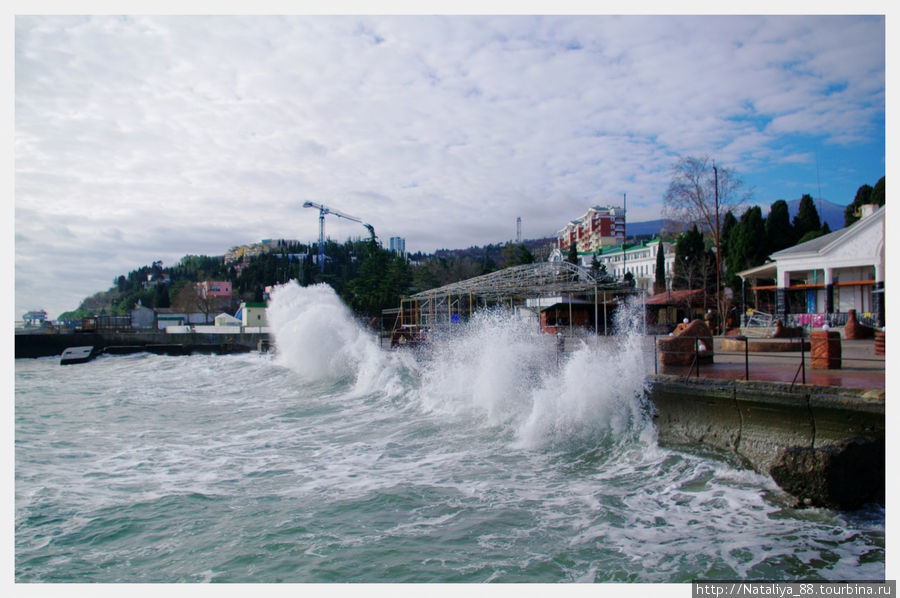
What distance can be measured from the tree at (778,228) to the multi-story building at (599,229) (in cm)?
7149

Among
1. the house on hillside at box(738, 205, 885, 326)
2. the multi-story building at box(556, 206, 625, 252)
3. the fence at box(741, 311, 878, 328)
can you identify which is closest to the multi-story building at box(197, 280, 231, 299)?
the multi-story building at box(556, 206, 625, 252)

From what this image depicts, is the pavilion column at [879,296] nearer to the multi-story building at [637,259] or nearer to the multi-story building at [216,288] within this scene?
the multi-story building at [637,259]

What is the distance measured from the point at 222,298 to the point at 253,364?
3082 inches

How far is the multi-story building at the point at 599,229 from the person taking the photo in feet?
379

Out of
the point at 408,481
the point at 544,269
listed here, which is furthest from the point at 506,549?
the point at 544,269

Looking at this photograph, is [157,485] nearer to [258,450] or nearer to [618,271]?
[258,450]

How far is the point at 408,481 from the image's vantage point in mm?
7867

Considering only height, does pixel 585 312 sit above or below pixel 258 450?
above

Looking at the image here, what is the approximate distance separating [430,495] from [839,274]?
2576 cm

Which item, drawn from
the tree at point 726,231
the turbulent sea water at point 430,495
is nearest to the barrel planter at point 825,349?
the turbulent sea water at point 430,495

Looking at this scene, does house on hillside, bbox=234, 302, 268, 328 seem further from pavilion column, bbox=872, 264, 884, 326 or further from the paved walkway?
the paved walkway

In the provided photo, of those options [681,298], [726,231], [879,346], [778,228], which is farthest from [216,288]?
[879,346]

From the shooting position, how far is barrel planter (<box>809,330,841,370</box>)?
10406 mm

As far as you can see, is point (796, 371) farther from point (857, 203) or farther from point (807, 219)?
point (807, 219)
